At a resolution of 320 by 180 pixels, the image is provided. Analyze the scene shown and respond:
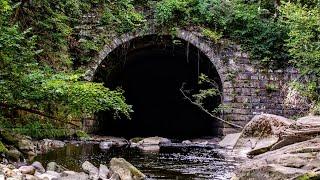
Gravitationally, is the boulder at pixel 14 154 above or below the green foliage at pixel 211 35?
below

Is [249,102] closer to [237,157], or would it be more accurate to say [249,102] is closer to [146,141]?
[146,141]

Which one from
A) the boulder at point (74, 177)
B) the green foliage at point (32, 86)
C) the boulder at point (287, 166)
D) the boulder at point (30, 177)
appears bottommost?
the boulder at point (74, 177)

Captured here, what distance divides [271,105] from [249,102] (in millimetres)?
673

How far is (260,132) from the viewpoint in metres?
10.7

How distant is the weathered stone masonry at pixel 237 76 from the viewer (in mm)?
14469

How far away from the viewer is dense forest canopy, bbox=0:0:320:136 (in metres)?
7.03

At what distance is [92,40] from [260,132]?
6511mm

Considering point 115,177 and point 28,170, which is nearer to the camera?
point 28,170

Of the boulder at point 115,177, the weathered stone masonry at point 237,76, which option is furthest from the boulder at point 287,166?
the weathered stone masonry at point 237,76

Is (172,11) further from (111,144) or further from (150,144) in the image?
(111,144)

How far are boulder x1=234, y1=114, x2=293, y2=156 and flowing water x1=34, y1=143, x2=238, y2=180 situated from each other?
60 centimetres

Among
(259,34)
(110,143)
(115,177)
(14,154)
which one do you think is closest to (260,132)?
(110,143)

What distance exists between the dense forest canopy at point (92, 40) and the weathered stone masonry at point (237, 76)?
0.25 m

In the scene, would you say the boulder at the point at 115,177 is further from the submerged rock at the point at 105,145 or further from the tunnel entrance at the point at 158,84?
the tunnel entrance at the point at 158,84
